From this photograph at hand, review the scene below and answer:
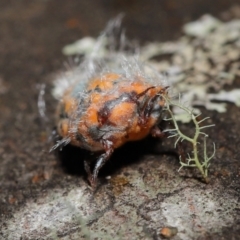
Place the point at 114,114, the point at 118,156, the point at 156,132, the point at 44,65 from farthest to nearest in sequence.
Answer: the point at 44,65, the point at 118,156, the point at 156,132, the point at 114,114

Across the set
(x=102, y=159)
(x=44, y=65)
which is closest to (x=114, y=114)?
(x=102, y=159)

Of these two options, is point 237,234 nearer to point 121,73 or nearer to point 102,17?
point 121,73

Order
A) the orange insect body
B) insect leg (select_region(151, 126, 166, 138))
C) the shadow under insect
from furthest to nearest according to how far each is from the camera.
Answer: the shadow under insect < insect leg (select_region(151, 126, 166, 138)) < the orange insect body

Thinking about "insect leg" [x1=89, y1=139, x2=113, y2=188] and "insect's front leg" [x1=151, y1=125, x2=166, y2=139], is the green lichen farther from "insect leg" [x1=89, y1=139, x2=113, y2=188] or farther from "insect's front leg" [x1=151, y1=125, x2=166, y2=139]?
"insect leg" [x1=89, y1=139, x2=113, y2=188]

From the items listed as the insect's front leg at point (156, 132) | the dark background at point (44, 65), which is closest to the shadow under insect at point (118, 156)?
the dark background at point (44, 65)

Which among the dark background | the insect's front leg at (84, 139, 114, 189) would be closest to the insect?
the insect's front leg at (84, 139, 114, 189)

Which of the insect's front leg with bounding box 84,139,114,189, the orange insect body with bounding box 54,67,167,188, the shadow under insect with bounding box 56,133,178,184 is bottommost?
the shadow under insect with bounding box 56,133,178,184

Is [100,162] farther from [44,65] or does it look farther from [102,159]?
[44,65]

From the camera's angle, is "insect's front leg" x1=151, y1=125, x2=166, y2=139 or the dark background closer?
"insect's front leg" x1=151, y1=125, x2=166, y2=139
